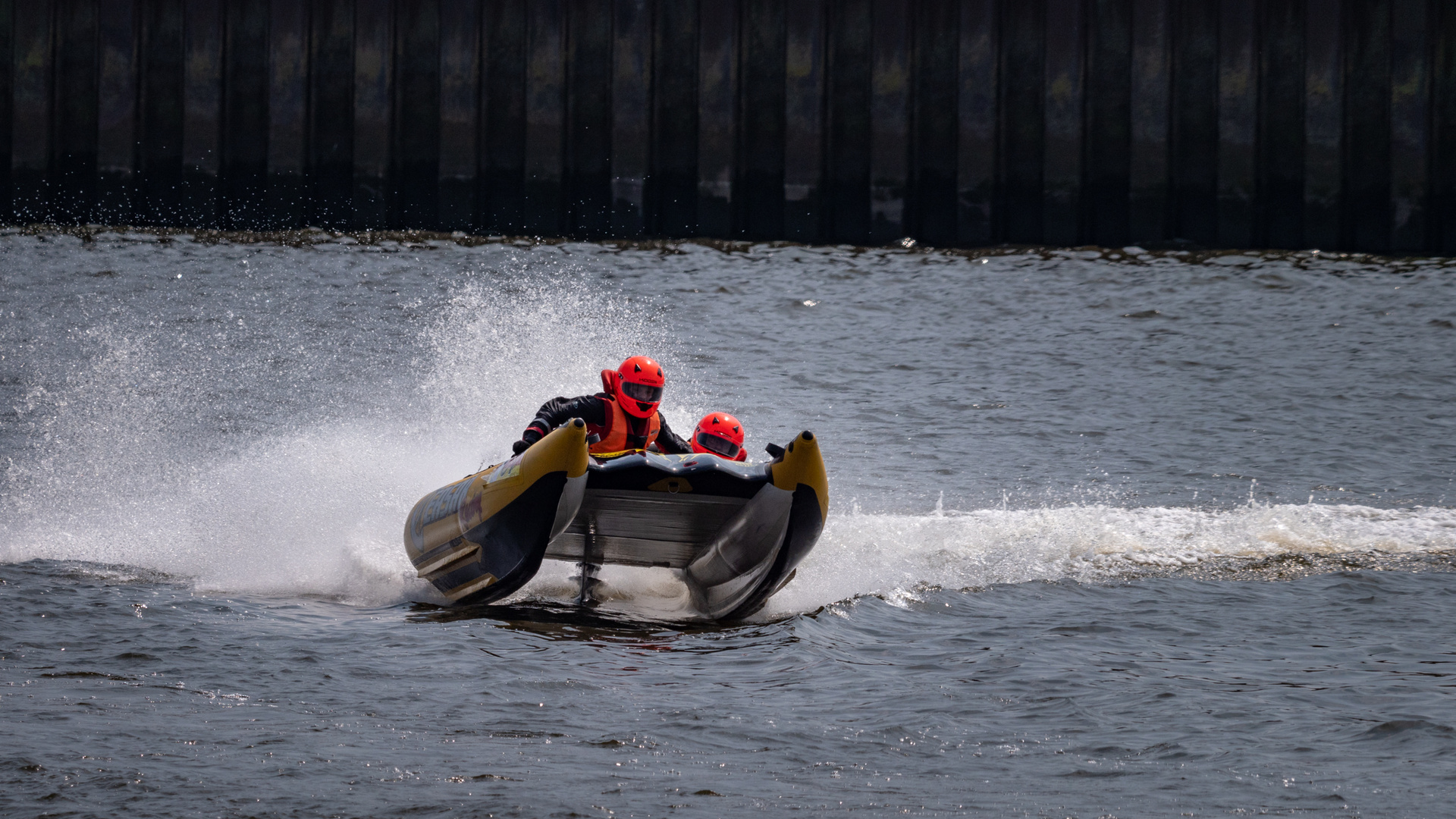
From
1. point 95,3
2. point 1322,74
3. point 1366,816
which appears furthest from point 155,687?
point 1322,74

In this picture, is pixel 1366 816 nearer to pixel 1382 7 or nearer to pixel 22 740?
pixel 22 740

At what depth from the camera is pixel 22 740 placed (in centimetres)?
615

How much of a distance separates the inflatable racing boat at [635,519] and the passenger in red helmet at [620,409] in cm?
78

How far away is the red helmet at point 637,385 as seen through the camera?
33.3 feet

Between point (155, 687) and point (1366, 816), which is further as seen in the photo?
point (155, 687)

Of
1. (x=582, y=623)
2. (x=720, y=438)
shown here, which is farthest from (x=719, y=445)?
(x=582, y=623)

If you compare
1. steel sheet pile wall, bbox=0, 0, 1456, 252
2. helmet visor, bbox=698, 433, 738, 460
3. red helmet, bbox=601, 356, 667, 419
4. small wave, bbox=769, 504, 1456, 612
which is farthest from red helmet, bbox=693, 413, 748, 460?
steel sheet pile wall, bbox=0, 0, 1456, 252

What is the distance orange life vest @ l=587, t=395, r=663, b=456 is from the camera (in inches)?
403

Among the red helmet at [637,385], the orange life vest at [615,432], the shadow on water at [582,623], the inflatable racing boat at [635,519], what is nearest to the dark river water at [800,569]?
the shadow on water at [582,623]

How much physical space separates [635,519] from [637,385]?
1098 mm

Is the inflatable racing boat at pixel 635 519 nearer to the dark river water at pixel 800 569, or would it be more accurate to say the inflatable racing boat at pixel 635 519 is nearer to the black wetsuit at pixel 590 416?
the dark river water at pixel 800 569

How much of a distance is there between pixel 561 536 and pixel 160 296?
1468 centimetres

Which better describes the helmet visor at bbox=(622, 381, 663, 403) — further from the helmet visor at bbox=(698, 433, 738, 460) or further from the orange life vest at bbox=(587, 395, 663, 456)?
the helmet visor at bbox=(698, 433, 738, 460)

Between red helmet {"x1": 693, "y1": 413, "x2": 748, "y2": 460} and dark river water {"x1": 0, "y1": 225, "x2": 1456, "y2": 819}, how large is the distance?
1.07m
